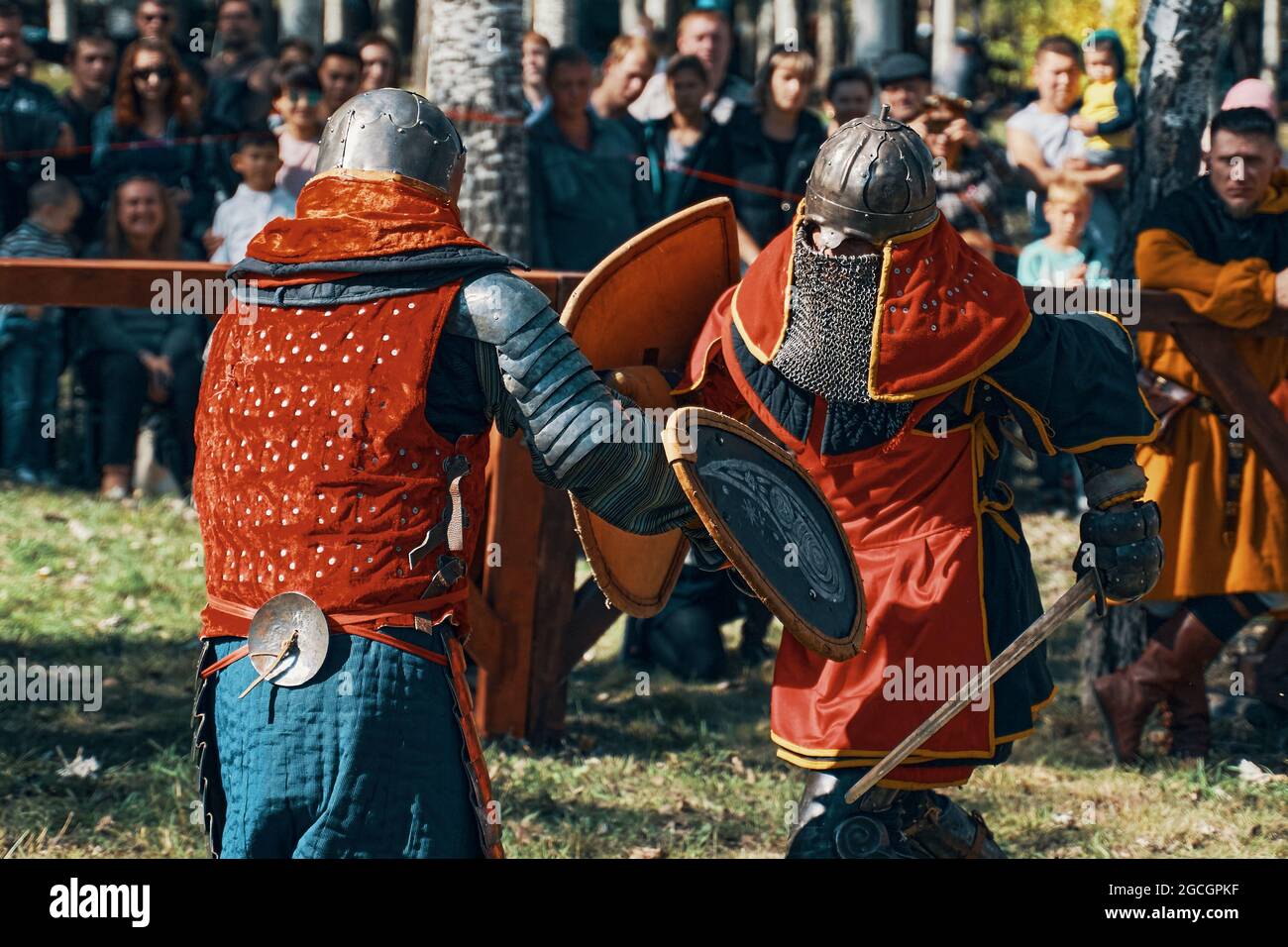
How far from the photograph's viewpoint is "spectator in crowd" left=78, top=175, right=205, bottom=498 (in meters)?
8.57

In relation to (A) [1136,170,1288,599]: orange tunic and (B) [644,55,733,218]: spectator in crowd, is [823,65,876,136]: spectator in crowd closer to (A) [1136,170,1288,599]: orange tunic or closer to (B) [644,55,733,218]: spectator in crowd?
(B) [644,55,733,218]: spectator in crowd

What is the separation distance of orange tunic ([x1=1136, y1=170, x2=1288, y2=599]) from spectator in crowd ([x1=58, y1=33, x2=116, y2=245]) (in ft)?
17.6

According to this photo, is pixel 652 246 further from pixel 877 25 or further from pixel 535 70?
pixel 877 25

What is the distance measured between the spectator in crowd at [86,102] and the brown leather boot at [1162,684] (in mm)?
5480

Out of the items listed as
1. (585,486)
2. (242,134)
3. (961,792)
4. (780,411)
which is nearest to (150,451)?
(242,134)

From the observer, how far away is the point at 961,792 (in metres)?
5.45

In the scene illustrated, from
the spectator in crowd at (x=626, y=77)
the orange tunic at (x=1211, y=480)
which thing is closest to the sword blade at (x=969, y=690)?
the orange tunic at (x=1211, y=480)

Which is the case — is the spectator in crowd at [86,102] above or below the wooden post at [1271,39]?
below

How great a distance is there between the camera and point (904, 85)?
8852 millimetres

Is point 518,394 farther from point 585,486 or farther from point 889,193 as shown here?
point 889,193

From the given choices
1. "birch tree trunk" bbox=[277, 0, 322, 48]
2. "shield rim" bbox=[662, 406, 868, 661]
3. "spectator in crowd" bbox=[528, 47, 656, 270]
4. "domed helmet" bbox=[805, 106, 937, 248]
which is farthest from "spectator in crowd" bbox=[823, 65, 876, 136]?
"birch tree trunk" bbox=[277, 0, 322, 48]

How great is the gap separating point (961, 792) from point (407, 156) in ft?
9.86

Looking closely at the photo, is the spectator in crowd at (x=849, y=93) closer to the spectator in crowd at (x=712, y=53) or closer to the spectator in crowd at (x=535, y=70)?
the spectator in crowd at (x=712, y=53)

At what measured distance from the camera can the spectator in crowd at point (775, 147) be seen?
27.2 ft
